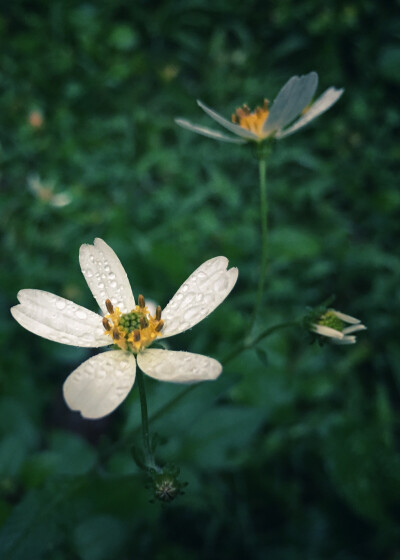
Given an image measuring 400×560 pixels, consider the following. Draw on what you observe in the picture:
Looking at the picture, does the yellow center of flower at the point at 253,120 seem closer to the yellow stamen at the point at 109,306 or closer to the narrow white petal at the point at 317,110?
the narrow white petal at the point at 317,110

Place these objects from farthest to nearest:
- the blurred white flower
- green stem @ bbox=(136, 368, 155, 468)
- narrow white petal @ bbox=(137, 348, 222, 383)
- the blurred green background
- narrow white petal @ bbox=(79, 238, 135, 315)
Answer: the blurred white flower → the blurred green background → narrow white petal @ bbox=(79, 238, 135, 315) → green stem @ bbox=(136, 368, 155, 468) → narrow white petal @ bbox=(137, 348, 222, 383)

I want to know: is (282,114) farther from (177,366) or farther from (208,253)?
(208,253)

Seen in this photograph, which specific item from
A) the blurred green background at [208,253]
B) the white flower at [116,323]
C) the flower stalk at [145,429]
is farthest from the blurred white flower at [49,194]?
the flower stalk at [145,429]

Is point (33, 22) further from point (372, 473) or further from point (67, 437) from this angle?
point (372, 473)

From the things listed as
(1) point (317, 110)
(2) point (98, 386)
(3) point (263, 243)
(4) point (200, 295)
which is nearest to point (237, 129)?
(1) point (317, 110)

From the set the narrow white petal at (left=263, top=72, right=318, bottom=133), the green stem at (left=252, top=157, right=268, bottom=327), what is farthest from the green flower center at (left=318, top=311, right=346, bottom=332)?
the narrow white petal at (left=263, top=72, right=318, bottom=133)

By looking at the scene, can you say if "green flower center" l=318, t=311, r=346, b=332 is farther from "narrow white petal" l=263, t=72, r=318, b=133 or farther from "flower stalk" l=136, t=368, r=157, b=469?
"narrow white petal" l=263, t=72, r=318, b=133

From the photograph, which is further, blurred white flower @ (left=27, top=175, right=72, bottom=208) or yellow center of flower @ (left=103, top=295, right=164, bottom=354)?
blurred white flower @ (left=27, top=175, right=72, bottom=208)
